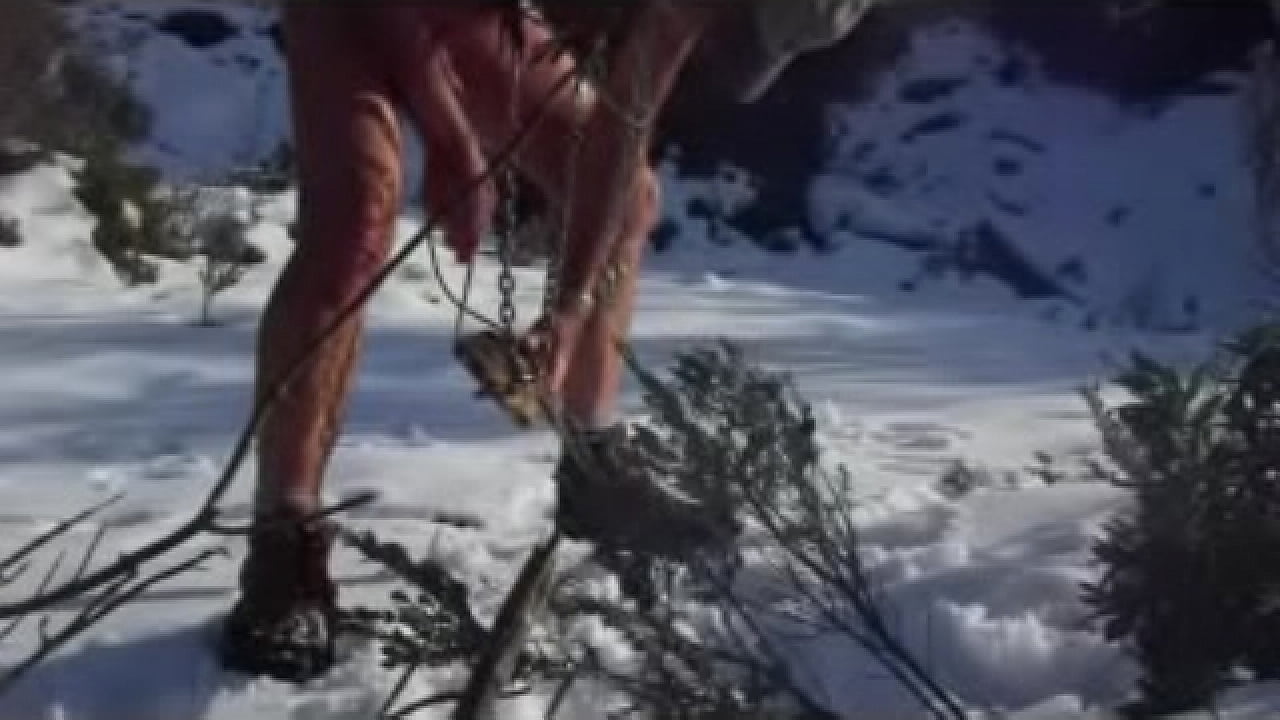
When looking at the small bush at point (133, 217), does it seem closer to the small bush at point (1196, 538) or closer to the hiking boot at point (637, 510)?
Answer: the small bush at point (1196, 538)

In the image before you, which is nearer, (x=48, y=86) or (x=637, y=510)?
(x=637, y=510)

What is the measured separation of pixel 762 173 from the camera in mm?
13000

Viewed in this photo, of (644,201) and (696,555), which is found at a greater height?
(644,201)

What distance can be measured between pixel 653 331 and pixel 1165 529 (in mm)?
4226

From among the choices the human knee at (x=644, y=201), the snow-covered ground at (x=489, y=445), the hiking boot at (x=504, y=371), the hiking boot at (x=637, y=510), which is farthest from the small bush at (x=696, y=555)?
the human knee at (x=644, y=201)

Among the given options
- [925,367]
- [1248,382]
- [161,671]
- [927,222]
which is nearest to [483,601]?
[161,671]

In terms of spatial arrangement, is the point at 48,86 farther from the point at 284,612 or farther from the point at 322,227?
the point at 284,612

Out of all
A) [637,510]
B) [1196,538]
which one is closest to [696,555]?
[637,510]

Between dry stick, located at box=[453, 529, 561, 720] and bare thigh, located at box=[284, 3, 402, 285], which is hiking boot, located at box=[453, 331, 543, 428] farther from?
dry stick, located at box=[453, 529, 561, 720]

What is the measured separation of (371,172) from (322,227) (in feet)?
0.23

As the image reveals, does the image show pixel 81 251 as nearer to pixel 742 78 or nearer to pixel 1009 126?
pixel 742 78

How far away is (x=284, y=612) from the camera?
7.75 ft

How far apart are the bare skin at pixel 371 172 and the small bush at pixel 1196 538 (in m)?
0.56

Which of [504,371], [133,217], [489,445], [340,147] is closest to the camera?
[504,371]
